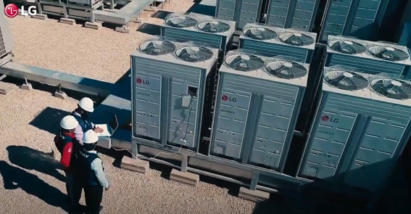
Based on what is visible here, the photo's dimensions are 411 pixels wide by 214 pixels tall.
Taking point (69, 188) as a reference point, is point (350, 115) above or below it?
above

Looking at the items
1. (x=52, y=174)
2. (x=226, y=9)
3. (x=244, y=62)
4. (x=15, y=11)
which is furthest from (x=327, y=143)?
(x=15, y=11)

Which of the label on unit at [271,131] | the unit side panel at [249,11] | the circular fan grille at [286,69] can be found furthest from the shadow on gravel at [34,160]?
the unit side panel at [249,11]

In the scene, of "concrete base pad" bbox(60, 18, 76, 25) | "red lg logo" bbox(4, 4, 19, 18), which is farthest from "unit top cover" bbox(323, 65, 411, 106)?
"red lg logo" bbox(4, 4, 19, 18)

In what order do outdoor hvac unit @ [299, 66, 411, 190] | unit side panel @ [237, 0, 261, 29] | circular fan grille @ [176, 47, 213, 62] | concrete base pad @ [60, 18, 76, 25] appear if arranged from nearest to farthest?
1. outdoor hvac unit @ [299, 66, 411, 190]
2. circular fan grille @ [176, 47, 213, 62]
3. unit side panel @ [237, 0, 261, 29]
4. concrete base pad @ [60, 18, 76, 25]

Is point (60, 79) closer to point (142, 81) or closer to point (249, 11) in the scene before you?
point (142, 81)

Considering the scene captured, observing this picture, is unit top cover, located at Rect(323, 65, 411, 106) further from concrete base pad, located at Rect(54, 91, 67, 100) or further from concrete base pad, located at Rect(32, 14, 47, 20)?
concrete base pad, located at Rect(32, 14, 47, 20)

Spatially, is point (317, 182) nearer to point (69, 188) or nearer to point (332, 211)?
point (332, 211)

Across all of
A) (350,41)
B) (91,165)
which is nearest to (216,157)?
(91,165)
